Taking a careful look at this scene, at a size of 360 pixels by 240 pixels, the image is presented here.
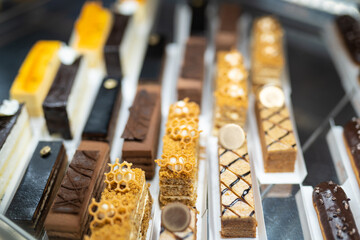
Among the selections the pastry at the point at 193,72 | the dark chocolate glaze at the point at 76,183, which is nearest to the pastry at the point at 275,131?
the pastry at the point at 193,72

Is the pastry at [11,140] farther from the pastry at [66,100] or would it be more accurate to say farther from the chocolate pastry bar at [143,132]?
the chocolate pastry bar at [143,132]

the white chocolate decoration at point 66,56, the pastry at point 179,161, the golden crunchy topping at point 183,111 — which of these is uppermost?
the white chocolate decoration at point 66,56

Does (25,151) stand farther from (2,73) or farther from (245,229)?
(245,229)

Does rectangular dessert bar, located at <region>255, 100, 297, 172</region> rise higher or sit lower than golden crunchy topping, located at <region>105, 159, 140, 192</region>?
higher

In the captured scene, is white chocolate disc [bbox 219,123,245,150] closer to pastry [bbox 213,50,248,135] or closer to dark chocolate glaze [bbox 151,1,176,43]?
pastry [bbox 213,50,248,135]

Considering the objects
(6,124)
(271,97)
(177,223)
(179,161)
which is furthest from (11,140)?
(271,97)

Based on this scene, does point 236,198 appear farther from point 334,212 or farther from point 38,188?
point 38,188

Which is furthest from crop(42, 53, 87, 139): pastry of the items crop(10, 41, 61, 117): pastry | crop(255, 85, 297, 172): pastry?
crop(255, 85, 297, 172): pastry
